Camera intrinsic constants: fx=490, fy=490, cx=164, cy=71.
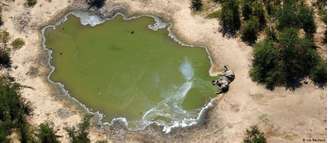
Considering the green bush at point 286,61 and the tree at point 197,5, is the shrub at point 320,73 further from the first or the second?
the tree at point 197,5

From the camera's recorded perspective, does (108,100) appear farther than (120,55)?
No

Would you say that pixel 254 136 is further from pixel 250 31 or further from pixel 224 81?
pixel 250 31

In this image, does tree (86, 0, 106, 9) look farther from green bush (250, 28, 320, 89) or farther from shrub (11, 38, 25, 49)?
green bush (250, 28, 320, 89)

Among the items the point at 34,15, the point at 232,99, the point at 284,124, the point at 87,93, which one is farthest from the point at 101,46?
the point at 284,124

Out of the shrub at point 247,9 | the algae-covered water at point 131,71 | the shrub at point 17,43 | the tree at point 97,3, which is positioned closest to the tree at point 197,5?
the algae-covered water at point 131,71

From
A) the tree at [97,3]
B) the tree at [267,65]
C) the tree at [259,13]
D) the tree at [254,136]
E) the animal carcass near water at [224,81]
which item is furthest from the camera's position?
the tree at [97,3]

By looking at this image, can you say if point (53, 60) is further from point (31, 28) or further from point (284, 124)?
point (284, 124)
